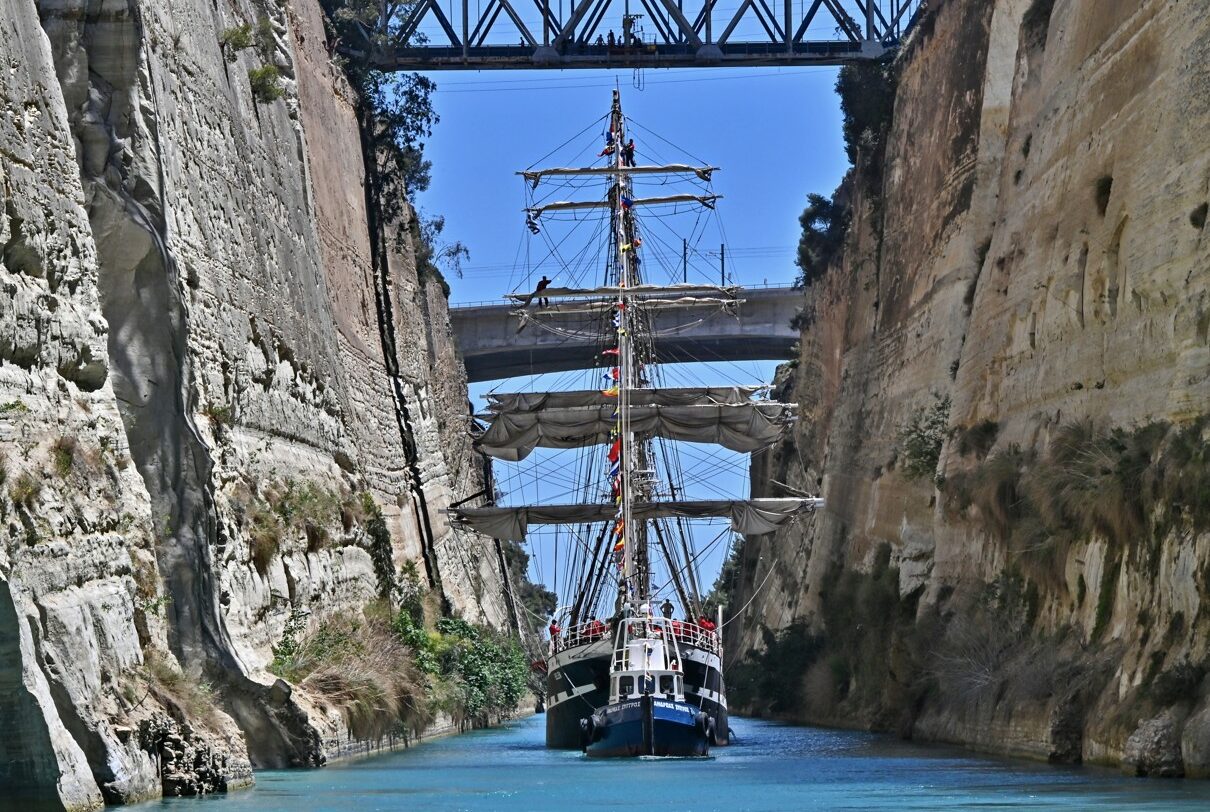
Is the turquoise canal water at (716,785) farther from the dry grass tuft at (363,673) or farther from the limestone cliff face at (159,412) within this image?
the limestone cliff face at (159,412)

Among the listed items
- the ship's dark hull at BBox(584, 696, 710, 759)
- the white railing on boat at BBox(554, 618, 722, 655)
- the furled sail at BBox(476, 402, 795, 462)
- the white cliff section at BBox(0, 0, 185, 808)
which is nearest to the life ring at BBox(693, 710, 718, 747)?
the ship's dark hull at BBox(584, 696, 710, 759)

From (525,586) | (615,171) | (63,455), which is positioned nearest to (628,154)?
(615,171)

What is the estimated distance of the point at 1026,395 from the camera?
118 ft

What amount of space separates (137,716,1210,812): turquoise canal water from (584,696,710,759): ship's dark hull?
0.54m

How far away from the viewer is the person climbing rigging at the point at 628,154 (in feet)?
162

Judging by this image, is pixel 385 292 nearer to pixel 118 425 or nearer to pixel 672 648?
pixel 672 648

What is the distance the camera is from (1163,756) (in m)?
22.6

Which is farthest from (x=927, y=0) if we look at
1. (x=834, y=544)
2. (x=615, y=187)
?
(x=834, y=544)

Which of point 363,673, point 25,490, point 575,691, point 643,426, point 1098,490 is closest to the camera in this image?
point 25,490

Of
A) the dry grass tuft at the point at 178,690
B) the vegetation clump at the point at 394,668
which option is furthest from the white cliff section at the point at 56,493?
the vegetation clump at the point at 394,668

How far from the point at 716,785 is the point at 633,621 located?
395 inches

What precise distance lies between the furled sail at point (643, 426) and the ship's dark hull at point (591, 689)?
637 centimetres

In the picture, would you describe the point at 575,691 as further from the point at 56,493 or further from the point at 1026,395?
the point at 56,493

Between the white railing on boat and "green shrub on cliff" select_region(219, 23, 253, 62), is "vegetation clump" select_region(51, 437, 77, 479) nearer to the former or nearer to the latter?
"green shrub on cliff" select_region(219, 23, 253, 62)
